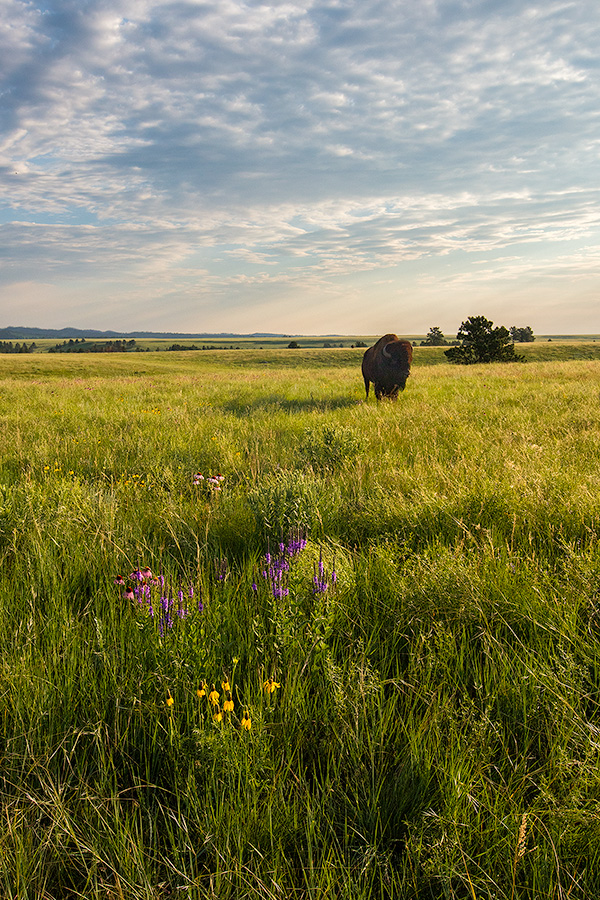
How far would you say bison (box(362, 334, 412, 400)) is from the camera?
12758 mm

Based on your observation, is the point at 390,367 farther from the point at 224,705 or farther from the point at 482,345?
the point at 482,345

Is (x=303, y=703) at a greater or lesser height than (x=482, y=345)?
lesser

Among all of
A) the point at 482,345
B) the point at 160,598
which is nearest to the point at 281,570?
the point at 160,598

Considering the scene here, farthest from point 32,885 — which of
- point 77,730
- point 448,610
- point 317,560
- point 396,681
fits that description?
point 448,610

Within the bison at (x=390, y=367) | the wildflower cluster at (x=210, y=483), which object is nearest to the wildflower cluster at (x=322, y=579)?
the wildflower cluster at (x=210, y=483)

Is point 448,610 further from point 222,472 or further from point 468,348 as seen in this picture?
point 468,348

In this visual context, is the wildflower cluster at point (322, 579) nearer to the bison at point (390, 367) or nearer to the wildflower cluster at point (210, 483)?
the wildflower cluster at point (210, 483)

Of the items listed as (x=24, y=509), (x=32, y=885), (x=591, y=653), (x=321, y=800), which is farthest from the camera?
(x=24, y=509)

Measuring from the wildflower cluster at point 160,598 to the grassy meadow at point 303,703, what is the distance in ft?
0.05

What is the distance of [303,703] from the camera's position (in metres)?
1.84

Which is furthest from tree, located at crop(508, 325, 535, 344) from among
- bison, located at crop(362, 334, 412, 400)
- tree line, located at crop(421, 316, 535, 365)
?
bison, located at crop(362, 334, 412, 400)

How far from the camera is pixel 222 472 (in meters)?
5.77

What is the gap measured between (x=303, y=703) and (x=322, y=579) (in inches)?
31.0

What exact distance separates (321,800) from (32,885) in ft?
2.88
